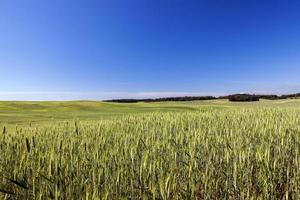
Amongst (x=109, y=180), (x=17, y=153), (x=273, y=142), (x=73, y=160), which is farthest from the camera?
(x=273, y=142)

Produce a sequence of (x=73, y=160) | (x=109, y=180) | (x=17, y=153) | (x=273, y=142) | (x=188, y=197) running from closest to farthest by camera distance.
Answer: (x=188, y=197) → (x=109, y=180) → (x=73, y=160) → (x=17, y=153) → (x=273, y=142)

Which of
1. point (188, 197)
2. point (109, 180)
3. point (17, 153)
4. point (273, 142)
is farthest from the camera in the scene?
point (273, 142)

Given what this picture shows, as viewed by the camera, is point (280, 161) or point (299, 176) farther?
point (280, 161)

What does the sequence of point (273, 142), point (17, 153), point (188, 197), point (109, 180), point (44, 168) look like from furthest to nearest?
point (273, 142) < point (17, 153) < point (44, 168) < point (109, 180) < point (188, 197)

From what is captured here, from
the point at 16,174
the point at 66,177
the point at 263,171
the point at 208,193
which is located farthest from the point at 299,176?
the point at 16,174

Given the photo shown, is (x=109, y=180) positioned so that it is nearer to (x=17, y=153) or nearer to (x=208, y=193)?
(x=208, y=193)

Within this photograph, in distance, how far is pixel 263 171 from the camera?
11.6 feet

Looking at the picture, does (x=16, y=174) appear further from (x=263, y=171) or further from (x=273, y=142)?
(x=273, y=142)

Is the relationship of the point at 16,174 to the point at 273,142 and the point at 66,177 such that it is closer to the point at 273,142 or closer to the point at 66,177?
the point at 66,177

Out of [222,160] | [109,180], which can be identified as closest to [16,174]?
[109,180]

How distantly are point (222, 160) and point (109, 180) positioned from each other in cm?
134

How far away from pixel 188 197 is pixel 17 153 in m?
2.31

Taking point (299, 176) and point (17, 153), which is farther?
point (17, 153)

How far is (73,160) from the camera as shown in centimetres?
395
